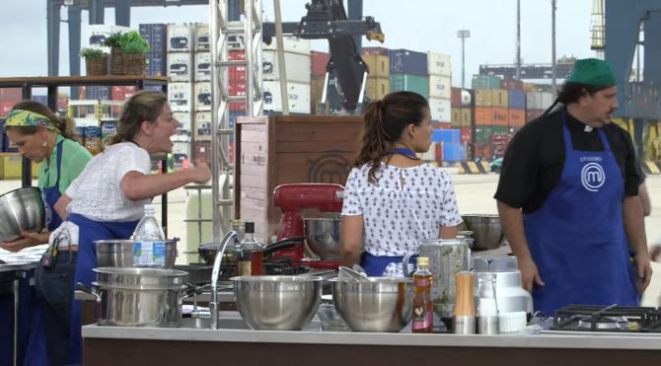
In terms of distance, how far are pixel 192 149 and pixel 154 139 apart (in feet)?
110

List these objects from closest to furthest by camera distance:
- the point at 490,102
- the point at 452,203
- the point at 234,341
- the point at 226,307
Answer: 1. the point at 234,341
2. the point at 452,203
3. the point at 226,307
4. the point at 490,102

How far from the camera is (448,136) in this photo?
2093 inches

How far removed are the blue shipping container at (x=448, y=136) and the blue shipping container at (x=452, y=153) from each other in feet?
0.62

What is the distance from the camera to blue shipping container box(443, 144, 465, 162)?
53.2 metres

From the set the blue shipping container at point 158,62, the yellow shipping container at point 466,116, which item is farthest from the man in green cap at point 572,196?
the yellow shipping container at point 466,116

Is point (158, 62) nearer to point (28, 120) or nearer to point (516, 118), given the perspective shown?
point (516, 118)

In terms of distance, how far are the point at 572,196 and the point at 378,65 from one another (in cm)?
4477

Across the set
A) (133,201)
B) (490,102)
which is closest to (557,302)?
(133,201)

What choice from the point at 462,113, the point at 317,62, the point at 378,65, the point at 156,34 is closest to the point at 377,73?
the point at 378,65

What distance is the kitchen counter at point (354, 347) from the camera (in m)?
2.84

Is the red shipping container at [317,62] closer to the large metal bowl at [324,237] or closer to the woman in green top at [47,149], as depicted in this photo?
the woman in green top at [47,149]

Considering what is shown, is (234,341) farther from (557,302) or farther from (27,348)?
(27,348)

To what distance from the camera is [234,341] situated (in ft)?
9.87

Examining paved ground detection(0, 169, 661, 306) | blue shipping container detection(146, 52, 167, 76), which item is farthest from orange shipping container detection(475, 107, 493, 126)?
blue shipping container detection(146, 52, 167, 76)
